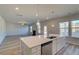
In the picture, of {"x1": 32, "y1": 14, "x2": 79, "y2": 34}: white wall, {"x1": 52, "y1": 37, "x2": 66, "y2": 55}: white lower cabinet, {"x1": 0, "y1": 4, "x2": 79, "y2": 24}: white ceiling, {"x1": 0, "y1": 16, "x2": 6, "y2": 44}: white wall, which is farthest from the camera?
{"x1": 52, "y1": 37, "x2": 66, "y2": 55}: white lower cabinet

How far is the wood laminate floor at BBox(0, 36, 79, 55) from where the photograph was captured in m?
1.73

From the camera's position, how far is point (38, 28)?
1.94 metres

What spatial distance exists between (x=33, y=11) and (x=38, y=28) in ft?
1.23

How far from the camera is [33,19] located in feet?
6.14

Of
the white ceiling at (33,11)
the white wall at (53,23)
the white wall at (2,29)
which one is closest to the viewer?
the white ceiling at (33,11)

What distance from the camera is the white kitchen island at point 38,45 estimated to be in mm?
1762

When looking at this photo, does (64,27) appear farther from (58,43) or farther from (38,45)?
(38,45)

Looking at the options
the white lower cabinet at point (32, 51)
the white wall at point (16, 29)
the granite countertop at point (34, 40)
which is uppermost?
the white wall at point (16, 29)

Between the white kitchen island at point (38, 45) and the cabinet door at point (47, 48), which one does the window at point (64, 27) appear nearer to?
the white kitchen island at point (38, 45)

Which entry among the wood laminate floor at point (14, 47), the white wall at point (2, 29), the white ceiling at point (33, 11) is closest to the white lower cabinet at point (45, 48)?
the wood laminate floor at point (14, 47)

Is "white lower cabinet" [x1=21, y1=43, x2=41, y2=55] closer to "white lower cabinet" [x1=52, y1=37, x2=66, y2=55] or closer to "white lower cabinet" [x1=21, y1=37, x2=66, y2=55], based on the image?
"white lower cabinet" [x1=21, y1=37, x2=66, y2=55]

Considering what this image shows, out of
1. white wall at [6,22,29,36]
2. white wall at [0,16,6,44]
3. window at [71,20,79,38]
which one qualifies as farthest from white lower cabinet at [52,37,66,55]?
white wall at [0,16,6,44]

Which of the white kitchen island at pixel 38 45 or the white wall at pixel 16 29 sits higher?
the white wall at pixel 16 29
